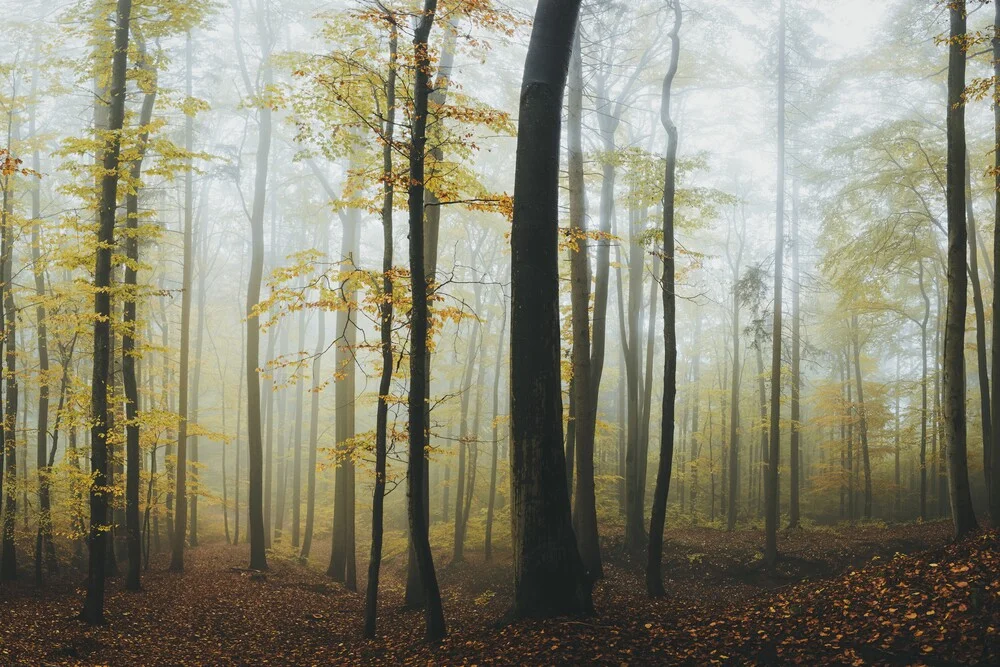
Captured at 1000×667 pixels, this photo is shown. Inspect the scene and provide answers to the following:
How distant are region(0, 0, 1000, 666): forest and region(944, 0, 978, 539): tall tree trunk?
60 millimetres

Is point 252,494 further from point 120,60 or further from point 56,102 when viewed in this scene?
point 56,102

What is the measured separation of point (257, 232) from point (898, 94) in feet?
60.4

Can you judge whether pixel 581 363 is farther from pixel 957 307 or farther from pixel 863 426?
pixel 863 426

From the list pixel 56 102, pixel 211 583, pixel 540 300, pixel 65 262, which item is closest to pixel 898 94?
pixel 540 300

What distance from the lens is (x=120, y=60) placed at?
9.32 m

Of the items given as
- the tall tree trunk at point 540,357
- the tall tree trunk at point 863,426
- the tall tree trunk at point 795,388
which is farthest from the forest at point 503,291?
the tall tree trunk at point 795,388

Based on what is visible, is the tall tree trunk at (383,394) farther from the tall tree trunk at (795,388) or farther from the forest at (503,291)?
the tall tree trunk at (795,388)

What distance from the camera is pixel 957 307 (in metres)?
8.88

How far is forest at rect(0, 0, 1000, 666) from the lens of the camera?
6.10 metres

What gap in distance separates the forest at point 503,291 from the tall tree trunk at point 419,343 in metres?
0.04

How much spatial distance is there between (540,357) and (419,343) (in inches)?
81.3

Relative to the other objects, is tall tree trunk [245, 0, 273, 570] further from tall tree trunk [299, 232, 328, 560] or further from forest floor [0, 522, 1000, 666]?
tall tree trunk [299, 232, 328, 560]

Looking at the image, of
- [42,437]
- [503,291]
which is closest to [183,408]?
[42,437]

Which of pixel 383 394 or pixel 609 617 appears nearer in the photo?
pixel 609 617
